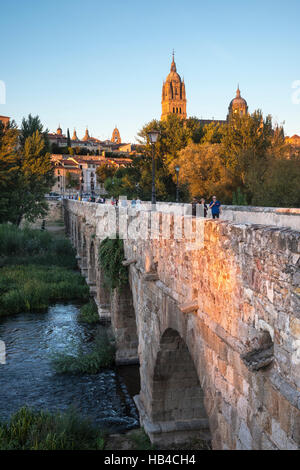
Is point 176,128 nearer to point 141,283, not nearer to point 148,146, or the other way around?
point 148,146

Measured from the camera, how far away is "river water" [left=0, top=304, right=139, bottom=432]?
10570 mm

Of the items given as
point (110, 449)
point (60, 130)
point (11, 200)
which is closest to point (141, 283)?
point (110, 449)

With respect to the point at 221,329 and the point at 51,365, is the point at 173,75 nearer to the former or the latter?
Answer: the point at 51,365

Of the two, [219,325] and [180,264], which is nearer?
[219,325]

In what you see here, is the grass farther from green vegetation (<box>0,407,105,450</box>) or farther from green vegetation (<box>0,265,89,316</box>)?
green vegetation (<box>0,407,105,450</box>)

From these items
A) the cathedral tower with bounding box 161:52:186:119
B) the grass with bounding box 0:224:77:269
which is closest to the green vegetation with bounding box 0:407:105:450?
the grass with bounding box 0:224:77:269

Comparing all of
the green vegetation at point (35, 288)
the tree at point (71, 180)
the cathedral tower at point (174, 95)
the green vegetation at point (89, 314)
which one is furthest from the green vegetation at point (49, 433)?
the cathedral tower at point (174, 95)

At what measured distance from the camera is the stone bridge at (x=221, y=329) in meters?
3.15

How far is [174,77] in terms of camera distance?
375 feet

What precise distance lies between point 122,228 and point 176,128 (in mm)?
27021

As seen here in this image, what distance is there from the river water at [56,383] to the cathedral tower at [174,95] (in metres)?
103

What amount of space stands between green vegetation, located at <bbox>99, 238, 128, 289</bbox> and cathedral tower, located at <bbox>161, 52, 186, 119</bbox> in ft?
347

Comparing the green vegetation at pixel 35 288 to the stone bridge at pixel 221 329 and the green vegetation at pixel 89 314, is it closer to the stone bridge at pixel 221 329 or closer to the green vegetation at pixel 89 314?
the green vegetation at pixel 89 314

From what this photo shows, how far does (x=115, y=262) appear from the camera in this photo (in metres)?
10.9
